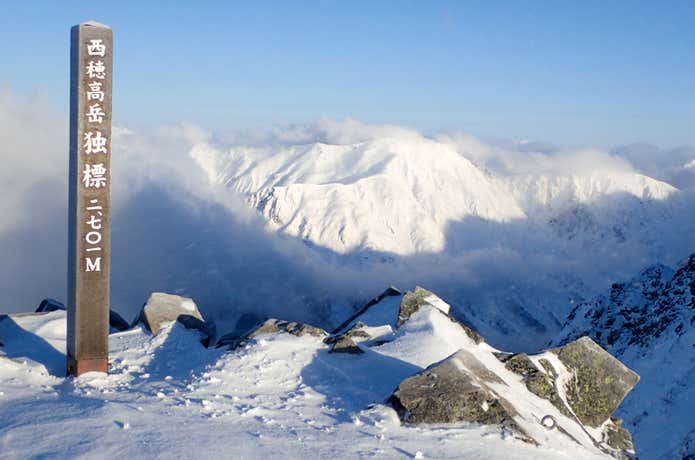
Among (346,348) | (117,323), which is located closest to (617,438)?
(346,348)

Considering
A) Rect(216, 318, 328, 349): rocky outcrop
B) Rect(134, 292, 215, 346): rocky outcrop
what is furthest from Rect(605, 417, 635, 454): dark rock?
Rect(134, 292, 215, 346): rocky outcrop

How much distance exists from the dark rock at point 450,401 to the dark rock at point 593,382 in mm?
4386

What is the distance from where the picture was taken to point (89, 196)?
15.1 meters

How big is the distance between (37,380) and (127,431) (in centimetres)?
505

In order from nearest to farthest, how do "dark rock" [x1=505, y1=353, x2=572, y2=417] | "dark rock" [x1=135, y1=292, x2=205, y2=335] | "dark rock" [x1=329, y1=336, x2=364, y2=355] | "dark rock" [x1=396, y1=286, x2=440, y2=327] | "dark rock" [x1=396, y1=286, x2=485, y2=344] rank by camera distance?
"dark rock" [x1=505, y1=353, x2=572, y2=417], "dark rock" [x1=329, y1=336, x2=364, y2=355], "dark rock" [x1=396, y1=286, x2=485, y2=344], "dark rock" [x1=396, y1=286, x2=440, y2=327], "dark rock" [x1=135, y1=292, x2=205, y2=335]

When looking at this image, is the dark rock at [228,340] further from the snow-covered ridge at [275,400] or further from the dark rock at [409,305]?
the dark rock at [409,305]

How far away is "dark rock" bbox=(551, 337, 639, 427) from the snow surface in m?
1.72

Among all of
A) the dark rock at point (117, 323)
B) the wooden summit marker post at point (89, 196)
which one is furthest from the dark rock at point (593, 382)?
the dark rock at point (117, 323)

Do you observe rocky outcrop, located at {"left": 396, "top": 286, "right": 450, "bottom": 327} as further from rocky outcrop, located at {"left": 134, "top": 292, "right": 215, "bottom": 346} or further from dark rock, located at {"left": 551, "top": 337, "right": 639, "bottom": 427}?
rocky outcrop, located at {"left": 134, "top": 292, "right": 215, "bottom": 346}

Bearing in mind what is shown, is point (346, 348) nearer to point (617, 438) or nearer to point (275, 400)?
point (275, 400)

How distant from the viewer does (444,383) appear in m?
12.8

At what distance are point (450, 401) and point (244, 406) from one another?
4071 mm

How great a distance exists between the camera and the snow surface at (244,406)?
1055cm

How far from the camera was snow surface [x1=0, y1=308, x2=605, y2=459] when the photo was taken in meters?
10.6
